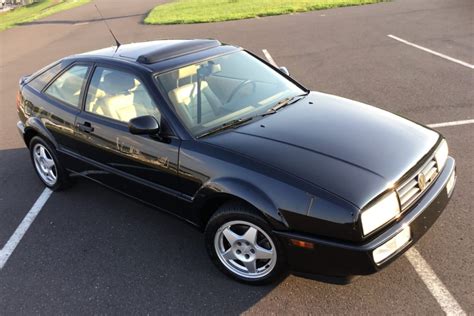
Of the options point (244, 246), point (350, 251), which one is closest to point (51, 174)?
point (244, 246)

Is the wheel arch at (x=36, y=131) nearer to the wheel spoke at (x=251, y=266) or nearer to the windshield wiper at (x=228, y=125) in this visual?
the windshield wiper at (x=228, y=125)

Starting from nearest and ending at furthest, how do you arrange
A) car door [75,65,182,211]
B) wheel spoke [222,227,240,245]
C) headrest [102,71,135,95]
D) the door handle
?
wheel spoke [222,227,240,245], car door [75,65,182,211], headrest [102,71,135,95], the door handle

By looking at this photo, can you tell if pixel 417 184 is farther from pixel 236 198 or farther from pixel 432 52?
pixel 432 52

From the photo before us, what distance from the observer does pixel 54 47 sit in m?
13.4

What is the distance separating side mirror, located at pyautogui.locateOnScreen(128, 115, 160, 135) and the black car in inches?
0.4

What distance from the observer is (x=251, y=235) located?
2.91 m

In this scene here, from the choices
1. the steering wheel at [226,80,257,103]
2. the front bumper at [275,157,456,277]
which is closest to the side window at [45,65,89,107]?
the steering wheel at [226,80,257,103]

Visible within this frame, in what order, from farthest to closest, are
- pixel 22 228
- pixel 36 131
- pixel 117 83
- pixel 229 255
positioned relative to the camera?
pixel 36 131 < pixel 22 228 < pixel 117 83 < pixel 229 255

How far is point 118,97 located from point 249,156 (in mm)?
1482

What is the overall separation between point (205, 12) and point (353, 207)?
15607 mm

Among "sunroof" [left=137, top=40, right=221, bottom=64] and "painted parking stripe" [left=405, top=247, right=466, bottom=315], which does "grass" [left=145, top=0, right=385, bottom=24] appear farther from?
"painted parking stripe" [left=405, top=247, right=466, bottom=315]

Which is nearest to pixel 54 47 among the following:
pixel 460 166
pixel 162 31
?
pixel 162 31

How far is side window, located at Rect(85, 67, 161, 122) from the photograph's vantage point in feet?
11.4

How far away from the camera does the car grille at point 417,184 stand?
8.91ft
